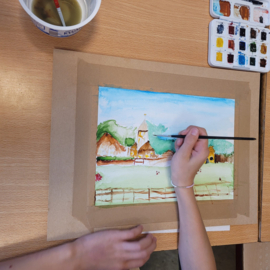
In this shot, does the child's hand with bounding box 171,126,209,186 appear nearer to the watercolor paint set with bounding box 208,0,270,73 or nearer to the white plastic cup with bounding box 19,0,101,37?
the watercolor paint set with bounding box 208,0,270,73

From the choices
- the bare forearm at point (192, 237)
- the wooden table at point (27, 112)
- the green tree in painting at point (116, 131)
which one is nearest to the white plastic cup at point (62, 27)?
the wooden table at point (27, 112)

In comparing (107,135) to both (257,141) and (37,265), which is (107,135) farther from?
(257,141)

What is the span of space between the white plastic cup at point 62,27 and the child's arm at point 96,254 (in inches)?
18.6

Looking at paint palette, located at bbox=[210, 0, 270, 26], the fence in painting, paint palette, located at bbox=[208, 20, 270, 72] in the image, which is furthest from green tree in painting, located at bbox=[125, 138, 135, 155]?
paint palette, located at bbox=[210, 0, 270, 26]

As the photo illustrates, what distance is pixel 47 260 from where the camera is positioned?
1.44 feet

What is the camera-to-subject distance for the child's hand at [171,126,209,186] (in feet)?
1.66

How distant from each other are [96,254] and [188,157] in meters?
0.33

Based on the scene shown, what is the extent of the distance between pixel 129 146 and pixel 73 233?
0.84 feet

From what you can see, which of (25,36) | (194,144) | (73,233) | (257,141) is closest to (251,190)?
(257,141)

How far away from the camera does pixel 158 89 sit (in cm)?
53

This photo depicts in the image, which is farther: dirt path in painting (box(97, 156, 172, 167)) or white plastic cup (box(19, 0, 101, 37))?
dirt path in painting (box(97, 156, 172, 167))

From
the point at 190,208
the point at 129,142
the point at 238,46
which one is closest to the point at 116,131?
the point at 129,142

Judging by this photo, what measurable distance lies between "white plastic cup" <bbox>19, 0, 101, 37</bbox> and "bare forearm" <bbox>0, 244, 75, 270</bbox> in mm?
485

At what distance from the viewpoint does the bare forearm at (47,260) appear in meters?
0.43
